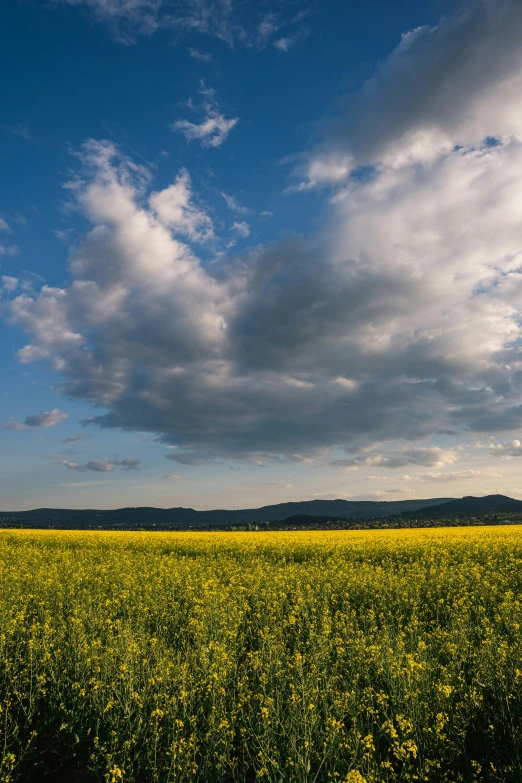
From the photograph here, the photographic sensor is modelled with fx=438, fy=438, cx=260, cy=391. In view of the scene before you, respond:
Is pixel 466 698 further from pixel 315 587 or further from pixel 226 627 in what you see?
pixel 315 587

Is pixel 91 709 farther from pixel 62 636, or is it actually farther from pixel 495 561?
pixel 495 561

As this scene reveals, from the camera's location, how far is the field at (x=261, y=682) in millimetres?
5016

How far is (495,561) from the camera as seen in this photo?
16578 millimetres

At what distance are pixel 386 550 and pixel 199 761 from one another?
1609cm

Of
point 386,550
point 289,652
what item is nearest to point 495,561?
point 386,550

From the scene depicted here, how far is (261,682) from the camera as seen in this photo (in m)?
6.81

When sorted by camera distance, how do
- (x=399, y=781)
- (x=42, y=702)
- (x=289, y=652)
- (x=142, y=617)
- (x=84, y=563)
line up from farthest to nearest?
(x=84, y=563)
(x=142, y=617)
(x=289, y=652)
(x=42, y=702)
(x=399, y=781)

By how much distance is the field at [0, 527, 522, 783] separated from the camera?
5.02 m

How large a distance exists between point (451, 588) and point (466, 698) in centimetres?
742

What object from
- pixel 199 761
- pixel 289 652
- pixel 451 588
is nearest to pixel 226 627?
pixel 289 652

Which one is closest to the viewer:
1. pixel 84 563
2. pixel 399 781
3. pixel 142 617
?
pixel 399 781

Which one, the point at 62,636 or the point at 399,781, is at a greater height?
the point at 62,636

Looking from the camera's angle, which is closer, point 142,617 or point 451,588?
point 142,617

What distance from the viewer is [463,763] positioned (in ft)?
17.1
